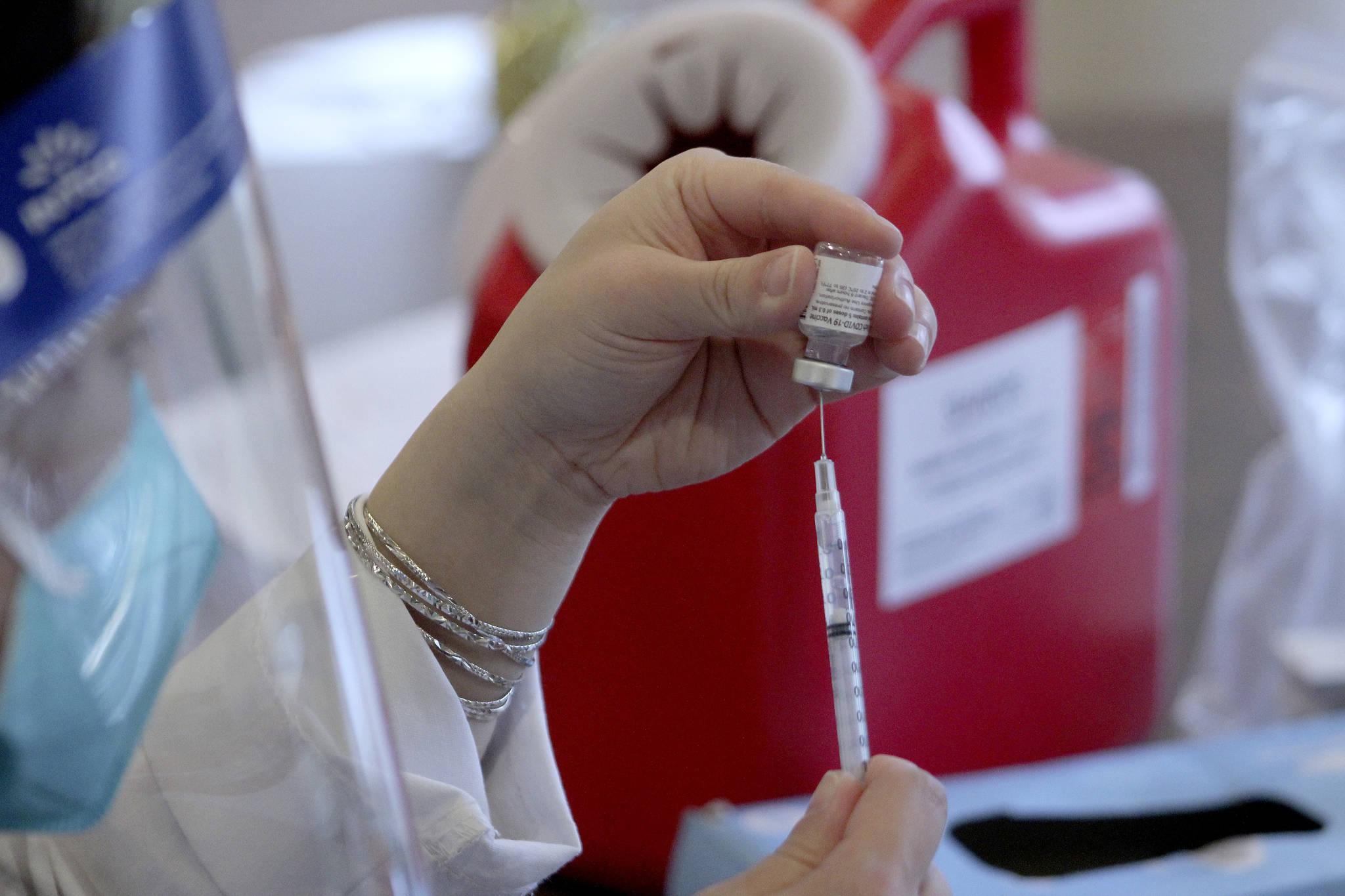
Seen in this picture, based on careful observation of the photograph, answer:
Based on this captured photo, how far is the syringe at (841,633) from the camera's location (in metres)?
0.48

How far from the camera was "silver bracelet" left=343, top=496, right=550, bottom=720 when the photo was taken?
0.49m

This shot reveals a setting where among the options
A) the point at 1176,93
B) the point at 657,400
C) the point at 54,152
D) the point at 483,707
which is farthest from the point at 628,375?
the point at 1176,93

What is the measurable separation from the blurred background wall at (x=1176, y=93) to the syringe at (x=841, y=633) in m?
1.02

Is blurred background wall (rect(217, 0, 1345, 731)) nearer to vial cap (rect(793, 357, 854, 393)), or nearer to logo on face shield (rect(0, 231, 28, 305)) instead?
vial cap (rect(793, 357, 854, 393))

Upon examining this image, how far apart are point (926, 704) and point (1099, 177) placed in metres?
0.39

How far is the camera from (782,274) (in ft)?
1.32

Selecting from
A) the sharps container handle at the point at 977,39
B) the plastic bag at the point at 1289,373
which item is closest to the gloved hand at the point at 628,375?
the sharps container handle at the point at 977,39

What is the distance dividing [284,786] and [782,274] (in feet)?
0.68

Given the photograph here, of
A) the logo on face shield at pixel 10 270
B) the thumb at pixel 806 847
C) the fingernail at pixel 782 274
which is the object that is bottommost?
the thumb at pixel 806 847

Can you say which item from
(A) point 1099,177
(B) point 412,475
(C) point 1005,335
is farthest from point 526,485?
(A) point 1099,177

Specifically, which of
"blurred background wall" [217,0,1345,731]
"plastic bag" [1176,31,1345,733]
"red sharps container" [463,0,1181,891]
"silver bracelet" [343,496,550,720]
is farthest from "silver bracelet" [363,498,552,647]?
"blurred background wall" [217,0,1345,731]

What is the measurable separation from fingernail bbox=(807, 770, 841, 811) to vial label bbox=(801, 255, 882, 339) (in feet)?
0.51

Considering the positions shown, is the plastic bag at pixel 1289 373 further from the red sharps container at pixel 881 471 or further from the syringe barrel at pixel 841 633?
the syringe barrel at pixel 841 633

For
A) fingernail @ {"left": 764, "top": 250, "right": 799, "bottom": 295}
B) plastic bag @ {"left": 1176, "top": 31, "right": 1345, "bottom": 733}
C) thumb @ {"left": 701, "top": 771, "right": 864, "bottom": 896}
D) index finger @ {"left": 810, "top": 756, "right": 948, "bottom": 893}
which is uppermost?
fingernail @ {"left": 764, "top": 250, "right": 799, "bottom": 295}
